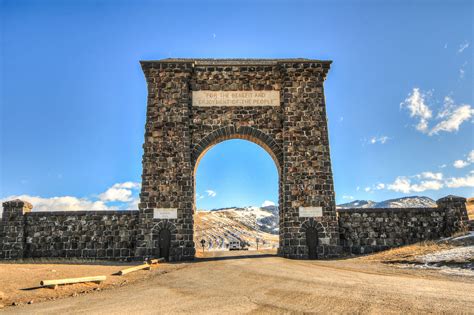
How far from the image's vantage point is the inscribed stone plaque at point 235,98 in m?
17.6

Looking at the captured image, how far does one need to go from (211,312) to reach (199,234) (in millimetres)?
29054

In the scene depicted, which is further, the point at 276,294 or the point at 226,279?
the point at 226,279

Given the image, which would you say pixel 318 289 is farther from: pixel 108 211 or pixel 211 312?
pixel 108 211

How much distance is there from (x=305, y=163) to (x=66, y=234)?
36.7 feet

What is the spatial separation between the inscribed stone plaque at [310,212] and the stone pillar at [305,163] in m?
0.11

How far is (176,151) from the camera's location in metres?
16.9

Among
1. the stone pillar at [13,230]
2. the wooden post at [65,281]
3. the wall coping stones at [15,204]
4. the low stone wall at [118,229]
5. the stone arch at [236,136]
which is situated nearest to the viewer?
the wooden post at [65,281]

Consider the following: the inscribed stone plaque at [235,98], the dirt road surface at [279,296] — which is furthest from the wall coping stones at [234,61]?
the dirt road surface at [279,296]

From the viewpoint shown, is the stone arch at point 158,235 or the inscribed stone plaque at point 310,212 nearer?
the stone arch at point 158,235

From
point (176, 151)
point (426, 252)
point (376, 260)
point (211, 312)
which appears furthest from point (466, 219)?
point (211, 312)

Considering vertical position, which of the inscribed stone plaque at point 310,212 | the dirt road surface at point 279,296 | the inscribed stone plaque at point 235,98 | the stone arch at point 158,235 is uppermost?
the inscribed stone plaque at point 235,98

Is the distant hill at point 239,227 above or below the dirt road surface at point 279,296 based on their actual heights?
above

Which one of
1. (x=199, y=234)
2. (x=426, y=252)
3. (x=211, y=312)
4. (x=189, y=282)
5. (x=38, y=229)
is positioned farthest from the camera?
(x=199, y=234)

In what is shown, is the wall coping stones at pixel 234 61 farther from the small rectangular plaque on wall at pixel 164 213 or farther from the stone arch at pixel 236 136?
the small rectangular plaque on wall at pixel 164 213
